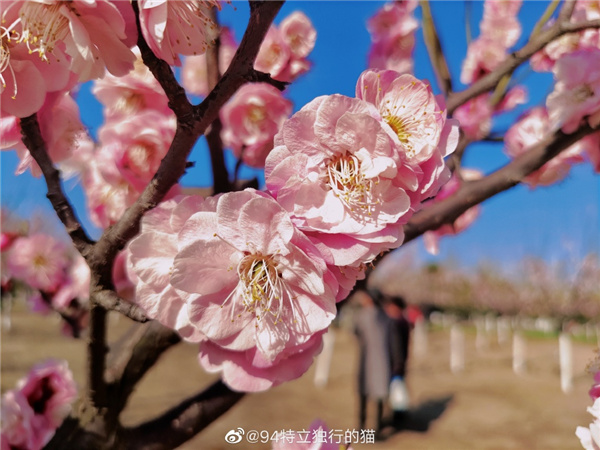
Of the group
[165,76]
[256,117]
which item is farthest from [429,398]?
[165,76]

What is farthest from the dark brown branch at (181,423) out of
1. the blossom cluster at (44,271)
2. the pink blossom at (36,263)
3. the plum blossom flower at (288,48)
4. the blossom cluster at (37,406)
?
the pink blossom at (36,263)

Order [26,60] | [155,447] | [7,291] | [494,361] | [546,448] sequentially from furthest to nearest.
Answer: [494,361] < [546,448] < [7,291] < [155,447] < [26,60]

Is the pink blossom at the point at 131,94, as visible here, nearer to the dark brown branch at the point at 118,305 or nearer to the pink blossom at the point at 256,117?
the pink blossom at the point at 256,117

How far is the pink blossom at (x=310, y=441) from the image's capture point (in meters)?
0.58

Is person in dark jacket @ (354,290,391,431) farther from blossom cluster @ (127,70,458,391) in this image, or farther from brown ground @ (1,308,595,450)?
blossom cluster @ (127,70,458,391)

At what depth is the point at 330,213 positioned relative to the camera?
0.44 metres

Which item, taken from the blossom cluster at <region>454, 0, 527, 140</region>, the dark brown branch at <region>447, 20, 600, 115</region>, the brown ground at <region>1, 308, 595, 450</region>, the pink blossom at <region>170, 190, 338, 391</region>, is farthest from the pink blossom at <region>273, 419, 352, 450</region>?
the brown ground at <region>1, 308, 595, 450</region>

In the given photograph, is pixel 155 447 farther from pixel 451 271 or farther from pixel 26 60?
pixel 451 271

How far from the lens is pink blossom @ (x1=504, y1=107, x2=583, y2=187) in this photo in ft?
3.09

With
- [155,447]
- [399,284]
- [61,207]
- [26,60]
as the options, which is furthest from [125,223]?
[399,284]

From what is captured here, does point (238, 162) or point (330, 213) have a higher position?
point (238, 162)

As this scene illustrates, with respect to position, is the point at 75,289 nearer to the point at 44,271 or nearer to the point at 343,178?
the point at 44,271

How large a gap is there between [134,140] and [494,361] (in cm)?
1045

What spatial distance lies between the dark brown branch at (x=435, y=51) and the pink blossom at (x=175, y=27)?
790mm
